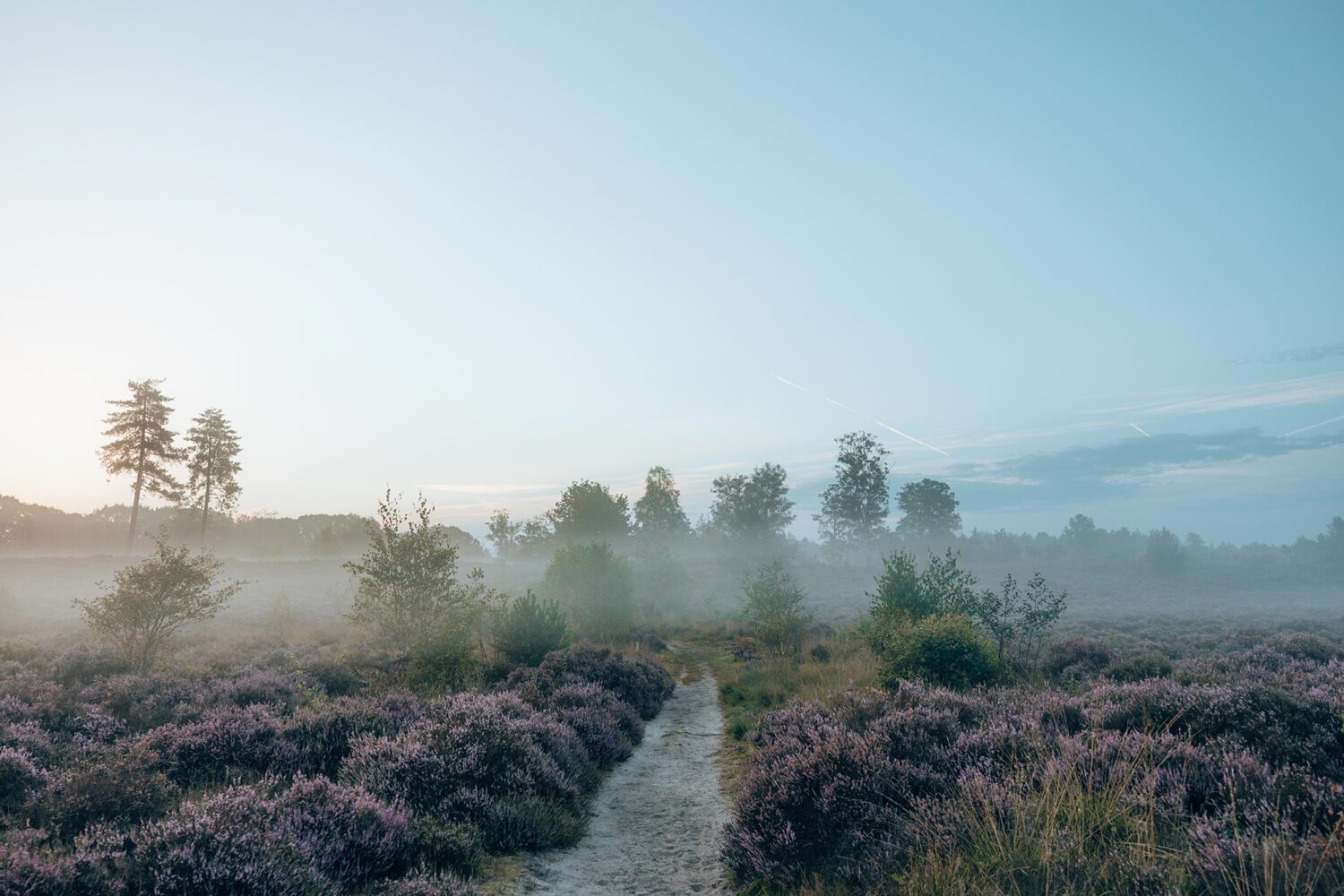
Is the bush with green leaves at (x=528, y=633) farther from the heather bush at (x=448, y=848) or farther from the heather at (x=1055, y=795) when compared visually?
the heather bush at (x=448, y=848)

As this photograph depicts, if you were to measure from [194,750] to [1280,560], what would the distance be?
141715mm

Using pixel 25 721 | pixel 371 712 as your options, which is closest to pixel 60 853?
pixel 371 712

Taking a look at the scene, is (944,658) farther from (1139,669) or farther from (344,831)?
(344,831)

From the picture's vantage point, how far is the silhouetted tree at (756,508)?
92125mm

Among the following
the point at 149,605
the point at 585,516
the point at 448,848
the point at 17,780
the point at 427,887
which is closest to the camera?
the point at 427,887

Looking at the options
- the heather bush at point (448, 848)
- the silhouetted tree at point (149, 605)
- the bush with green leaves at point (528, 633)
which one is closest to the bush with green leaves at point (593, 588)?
the bush with green leaves at point (528, 633)

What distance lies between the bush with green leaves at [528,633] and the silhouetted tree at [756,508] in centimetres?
7192

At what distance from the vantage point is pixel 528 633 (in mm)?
21344

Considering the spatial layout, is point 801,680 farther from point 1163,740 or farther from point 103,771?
point 103,771

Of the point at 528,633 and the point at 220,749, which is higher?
the point at 220,749

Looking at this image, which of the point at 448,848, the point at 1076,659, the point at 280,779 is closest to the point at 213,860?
the point at 448,848

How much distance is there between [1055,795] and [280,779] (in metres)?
8.98

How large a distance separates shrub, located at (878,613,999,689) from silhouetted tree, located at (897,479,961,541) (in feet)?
277

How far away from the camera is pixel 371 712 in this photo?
11602 millimetres
